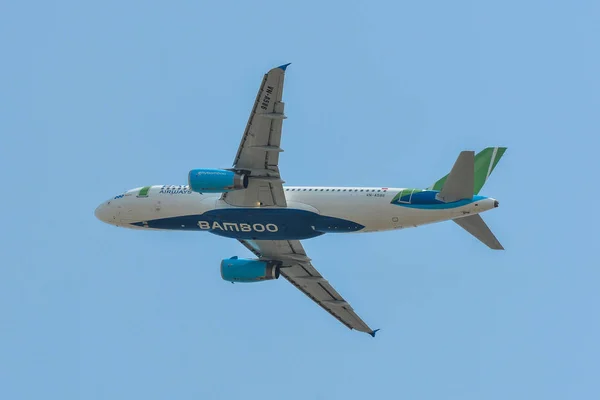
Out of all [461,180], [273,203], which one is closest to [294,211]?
[273,203]

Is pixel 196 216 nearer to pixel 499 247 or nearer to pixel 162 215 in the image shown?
pixel 162 215

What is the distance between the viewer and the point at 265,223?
59.3 metres

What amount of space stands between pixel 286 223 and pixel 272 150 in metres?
5.50

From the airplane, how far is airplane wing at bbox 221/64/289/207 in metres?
0.05

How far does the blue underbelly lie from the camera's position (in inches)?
2304

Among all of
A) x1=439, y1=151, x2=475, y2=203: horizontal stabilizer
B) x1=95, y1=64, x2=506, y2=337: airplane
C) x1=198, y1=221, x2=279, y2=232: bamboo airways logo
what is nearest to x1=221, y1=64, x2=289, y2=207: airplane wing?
x1=95, y1=64, x2=506, y2=337: airplane

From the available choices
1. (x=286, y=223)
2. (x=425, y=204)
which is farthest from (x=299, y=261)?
(x=425, y=204)

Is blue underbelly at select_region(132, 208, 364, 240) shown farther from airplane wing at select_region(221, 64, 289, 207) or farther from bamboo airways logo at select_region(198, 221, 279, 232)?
airplane wing at select_region(221, 64, 289, 207)

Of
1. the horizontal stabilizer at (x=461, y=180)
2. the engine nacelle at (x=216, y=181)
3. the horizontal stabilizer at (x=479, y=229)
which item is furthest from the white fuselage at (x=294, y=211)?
the engine nacelle at (x=216, y=181)

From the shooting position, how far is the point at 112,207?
6412cm

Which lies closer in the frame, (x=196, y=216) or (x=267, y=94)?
(x=267, y=94)

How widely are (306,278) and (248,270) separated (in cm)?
390

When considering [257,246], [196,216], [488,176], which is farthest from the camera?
[257,246]

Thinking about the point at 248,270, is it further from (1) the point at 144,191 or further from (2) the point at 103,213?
(2) the point at 103,213
